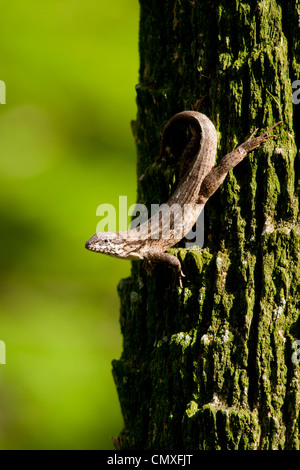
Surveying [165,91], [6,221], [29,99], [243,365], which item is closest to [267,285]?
[243,365]

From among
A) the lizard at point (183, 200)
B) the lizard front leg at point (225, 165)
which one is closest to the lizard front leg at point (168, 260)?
the lizard at point (183, 200)

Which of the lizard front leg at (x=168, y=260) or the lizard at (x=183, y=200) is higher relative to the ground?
the lizard at (x=183, y=200)

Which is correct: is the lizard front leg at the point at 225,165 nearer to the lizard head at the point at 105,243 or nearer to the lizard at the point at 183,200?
the lizard at the point at 183,200

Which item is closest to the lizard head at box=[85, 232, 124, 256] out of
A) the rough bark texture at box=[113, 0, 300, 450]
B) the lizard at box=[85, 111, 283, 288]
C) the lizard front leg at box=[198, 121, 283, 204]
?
the lizard at box=[85, 111, 283, 288]

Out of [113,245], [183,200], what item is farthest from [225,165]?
[113,245]

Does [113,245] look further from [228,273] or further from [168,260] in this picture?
[228,273]

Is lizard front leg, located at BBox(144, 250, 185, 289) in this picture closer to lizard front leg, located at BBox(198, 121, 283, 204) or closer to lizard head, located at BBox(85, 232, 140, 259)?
lizard head, located at BBox(85, 232, 140, 259)
